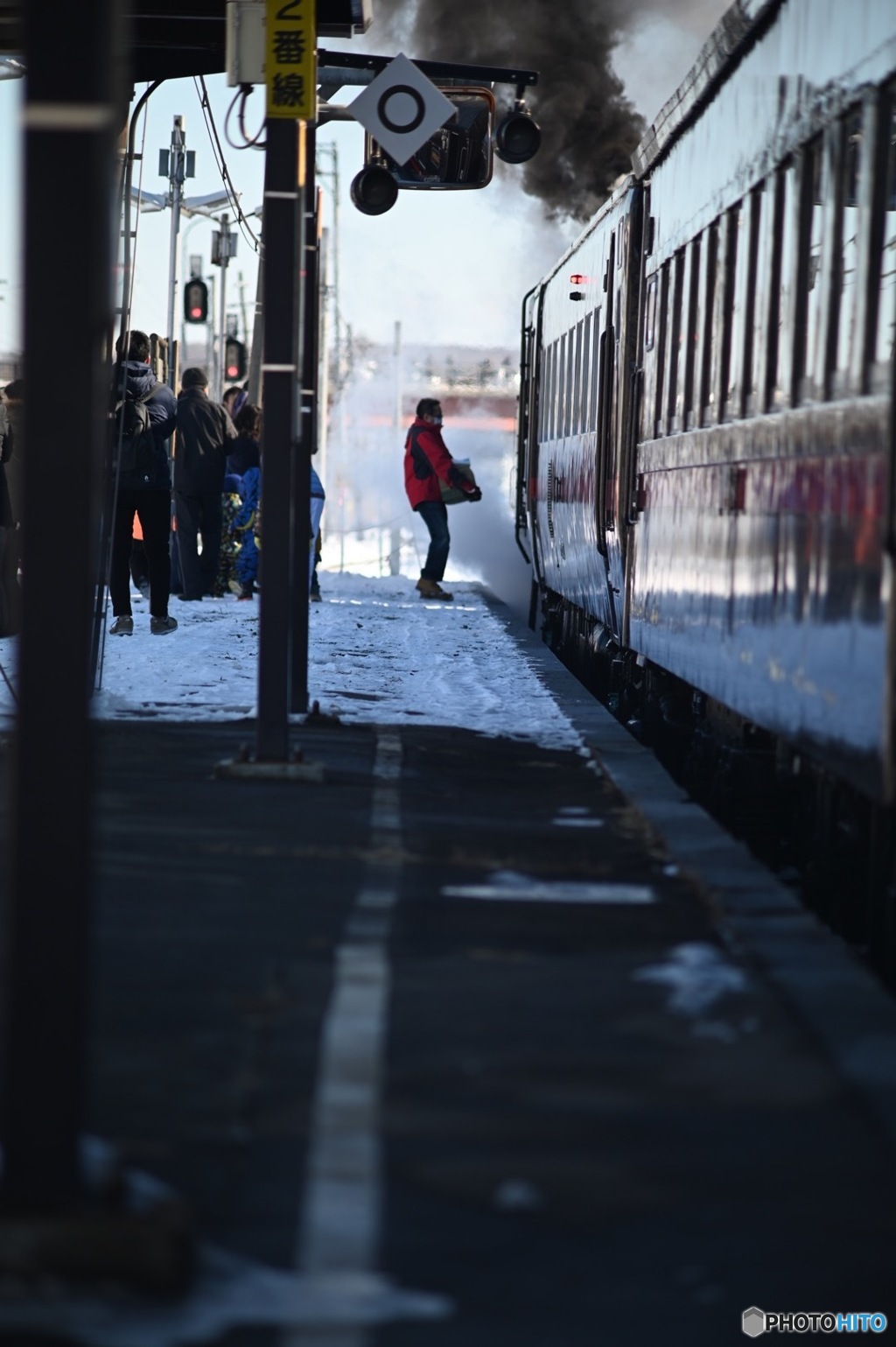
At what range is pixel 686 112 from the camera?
34.6 ft

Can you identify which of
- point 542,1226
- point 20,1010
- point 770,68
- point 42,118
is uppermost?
point 770,68

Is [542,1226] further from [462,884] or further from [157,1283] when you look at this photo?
[462,884]

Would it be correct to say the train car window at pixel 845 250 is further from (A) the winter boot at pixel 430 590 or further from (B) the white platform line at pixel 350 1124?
(A) the winter boot at pixel 430 590

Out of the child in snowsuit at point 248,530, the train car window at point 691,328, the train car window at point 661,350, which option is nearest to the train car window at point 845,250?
the train car window at point 691,328

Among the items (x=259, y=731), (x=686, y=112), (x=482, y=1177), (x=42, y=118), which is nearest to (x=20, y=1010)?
(x=482, y=1177)

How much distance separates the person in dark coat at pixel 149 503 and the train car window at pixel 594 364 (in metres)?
2.92

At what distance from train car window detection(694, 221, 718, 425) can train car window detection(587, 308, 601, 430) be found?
486 centimetres

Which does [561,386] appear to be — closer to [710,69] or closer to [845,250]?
[710,69]

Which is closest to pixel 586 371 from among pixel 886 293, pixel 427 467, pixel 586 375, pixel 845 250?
pixel 586 375

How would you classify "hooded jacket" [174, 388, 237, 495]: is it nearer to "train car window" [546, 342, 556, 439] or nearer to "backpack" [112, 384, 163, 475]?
"train car window" [546, 342, 556, 439]

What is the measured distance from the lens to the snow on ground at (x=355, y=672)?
11.0 meters

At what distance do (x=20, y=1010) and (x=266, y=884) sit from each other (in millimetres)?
2922

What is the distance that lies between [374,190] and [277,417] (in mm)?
6421

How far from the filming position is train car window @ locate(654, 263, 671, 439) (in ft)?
37.6
